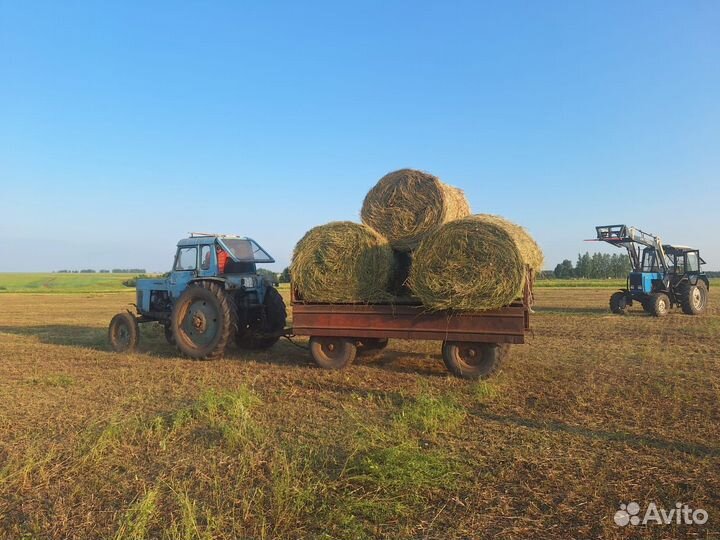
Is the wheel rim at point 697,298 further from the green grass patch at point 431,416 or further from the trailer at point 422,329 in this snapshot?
the green grass patch at point 431,416

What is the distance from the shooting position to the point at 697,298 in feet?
60.0

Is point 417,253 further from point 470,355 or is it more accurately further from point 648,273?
point 648,273

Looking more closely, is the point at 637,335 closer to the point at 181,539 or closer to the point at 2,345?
the point at 181,539

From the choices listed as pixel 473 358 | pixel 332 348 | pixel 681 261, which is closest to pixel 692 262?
pixel 681 261

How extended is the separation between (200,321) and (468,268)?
5.07 m

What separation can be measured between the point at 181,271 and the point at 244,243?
1.33m

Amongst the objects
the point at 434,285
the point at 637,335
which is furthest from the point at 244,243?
the point at 637,335

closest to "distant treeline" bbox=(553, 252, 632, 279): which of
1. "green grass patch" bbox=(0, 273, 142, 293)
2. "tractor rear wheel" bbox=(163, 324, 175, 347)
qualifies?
"green grass patch" bbox=(0, 273, 142, 293)

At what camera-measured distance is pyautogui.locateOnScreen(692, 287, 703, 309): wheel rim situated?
18.0 m

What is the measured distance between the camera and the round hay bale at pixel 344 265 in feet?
25.1

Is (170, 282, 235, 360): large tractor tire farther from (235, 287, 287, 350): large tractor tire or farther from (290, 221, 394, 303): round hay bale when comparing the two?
(290, 221, 394, 303): round hay bale

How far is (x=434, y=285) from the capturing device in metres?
6.97

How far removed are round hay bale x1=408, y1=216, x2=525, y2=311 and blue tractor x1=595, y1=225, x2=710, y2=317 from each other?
1299cm

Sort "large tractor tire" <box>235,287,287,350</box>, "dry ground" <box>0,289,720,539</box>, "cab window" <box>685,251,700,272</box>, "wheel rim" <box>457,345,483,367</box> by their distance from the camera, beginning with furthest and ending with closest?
"cab window" <box>685,251,700,272</box> → "large tractor tire" <box>235,287,287,350</box> → "wheel rim" <box>457,345,483,367</box> → "dry ground" <box>0,289,720,539</box>
